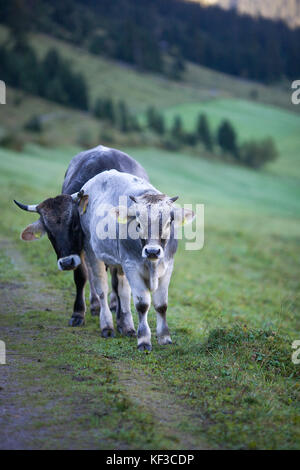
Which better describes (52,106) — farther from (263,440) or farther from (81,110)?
(263,440)

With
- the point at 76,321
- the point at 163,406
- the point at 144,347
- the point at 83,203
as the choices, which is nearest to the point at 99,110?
the point at 83,203

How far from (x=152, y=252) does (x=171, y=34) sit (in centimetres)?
17366

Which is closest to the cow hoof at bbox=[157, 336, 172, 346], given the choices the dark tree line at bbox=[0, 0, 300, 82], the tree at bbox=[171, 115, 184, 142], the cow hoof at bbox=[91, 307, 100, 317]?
the cow hoof at bbox=[91, 307, 100, 317]

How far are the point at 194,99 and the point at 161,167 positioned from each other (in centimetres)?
5674

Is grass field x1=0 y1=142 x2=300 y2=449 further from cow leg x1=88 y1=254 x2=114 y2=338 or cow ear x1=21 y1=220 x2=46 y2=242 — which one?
cow ear x1=21 y1=220 x2=46 y2=242

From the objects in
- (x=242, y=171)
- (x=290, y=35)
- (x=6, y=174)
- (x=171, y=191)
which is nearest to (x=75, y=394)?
(x=6, y=174)

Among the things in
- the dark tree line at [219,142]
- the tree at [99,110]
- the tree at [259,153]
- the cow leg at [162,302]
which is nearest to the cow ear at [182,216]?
the cow leg at [162,302]

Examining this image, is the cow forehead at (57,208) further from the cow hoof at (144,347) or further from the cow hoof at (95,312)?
the cow hoof at (144,347)

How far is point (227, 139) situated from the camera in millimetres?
68625

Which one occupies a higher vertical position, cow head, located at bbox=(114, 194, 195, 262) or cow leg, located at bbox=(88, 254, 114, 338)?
cow head, located at bbox=(114, 194, 195, 262)

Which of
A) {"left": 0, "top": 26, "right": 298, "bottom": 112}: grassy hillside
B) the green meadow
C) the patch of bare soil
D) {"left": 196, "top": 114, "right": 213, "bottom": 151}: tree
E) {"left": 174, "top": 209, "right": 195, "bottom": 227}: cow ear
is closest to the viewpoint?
the patch of bare soil

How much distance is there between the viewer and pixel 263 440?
16.4ft

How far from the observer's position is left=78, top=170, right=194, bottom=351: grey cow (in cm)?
731

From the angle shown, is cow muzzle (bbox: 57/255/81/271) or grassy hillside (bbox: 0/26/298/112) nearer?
cow muzzle (bbox: 57/255/81/271)
